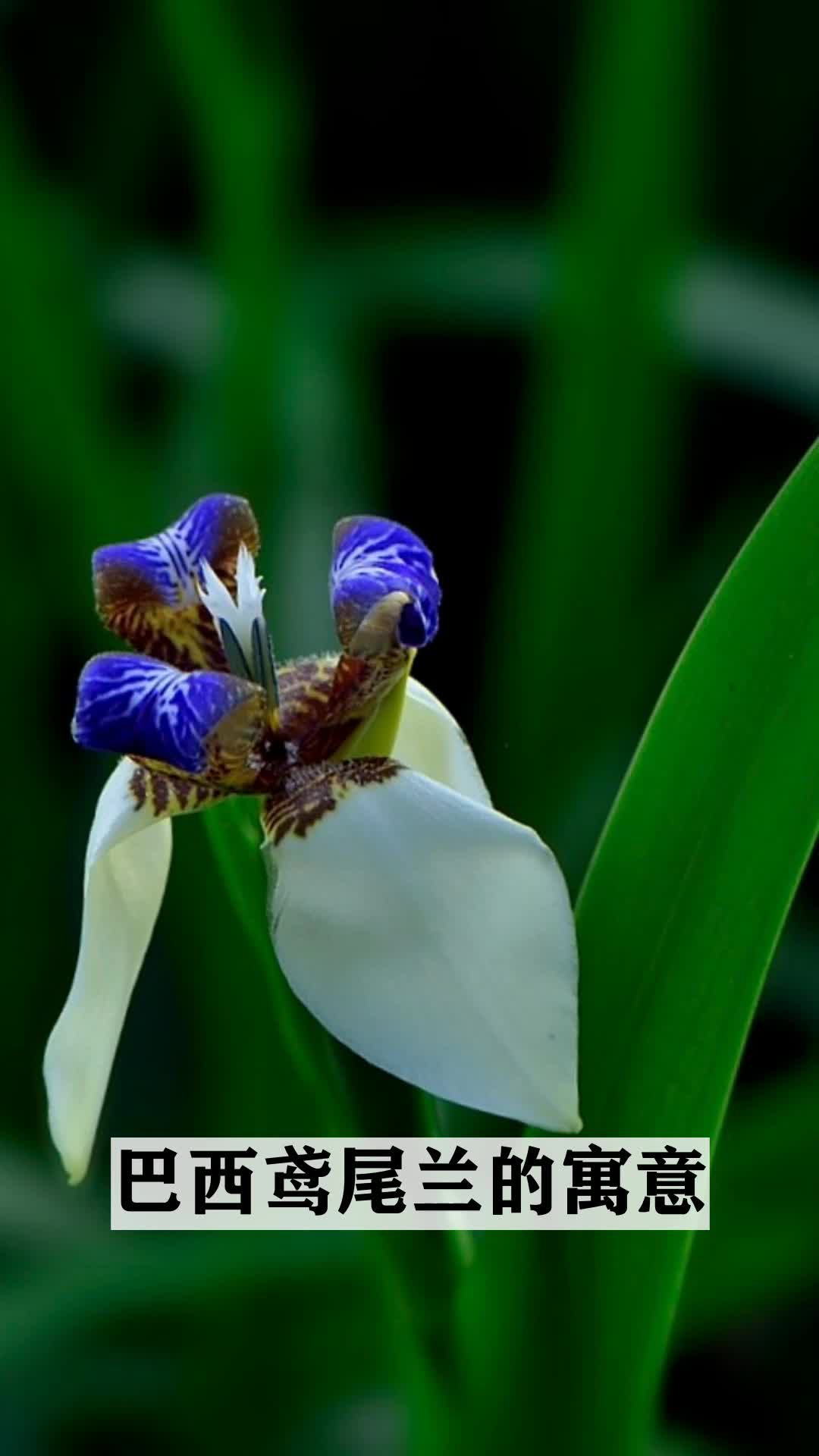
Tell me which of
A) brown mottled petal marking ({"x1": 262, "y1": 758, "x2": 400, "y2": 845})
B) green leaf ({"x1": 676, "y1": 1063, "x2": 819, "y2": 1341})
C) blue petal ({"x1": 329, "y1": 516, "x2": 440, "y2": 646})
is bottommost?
green leaf ({"x1": 676, "y1": 1063, "x2": 819, "y2": 1341})

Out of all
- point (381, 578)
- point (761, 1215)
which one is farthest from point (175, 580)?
point (761, 1215)

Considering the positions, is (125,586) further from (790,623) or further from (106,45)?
(106,45)

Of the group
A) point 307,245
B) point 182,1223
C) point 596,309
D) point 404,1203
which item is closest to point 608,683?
point 596,309

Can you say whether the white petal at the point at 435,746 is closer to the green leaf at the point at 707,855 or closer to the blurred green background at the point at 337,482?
the green leaf at the point at 707,855

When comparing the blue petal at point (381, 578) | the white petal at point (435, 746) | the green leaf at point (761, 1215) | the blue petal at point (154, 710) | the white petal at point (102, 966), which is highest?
the blue petal at point (381, 578)

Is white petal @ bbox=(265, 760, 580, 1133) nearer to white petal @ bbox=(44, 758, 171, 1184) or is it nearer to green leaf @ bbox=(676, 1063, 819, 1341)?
white petal @ bbox=(44, 758, 171, 1184)

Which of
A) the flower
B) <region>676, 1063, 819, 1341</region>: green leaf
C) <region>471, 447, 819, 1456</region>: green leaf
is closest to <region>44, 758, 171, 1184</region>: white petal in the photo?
the flower

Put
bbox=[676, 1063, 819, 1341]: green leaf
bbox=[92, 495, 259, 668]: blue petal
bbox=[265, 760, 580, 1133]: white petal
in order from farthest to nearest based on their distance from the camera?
bbox=[676, 1063, 819, 1341]: green leaf → bbox=[92, 495, 259, 668]: blue petal → bbox=[265, 760, 580, 1133]: white petal

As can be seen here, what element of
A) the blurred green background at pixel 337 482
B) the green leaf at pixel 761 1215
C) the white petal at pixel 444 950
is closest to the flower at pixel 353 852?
the white petal at pixel 444 950
